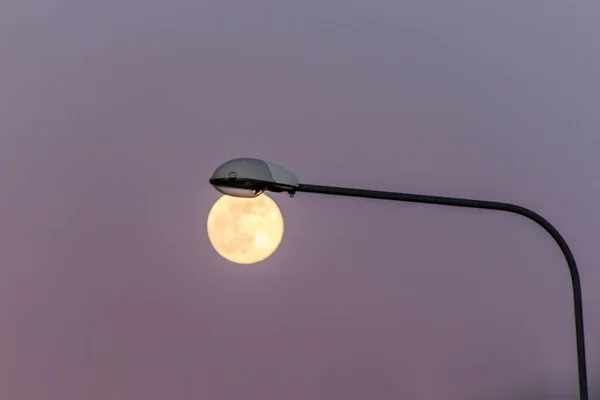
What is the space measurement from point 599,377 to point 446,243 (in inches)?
28.0

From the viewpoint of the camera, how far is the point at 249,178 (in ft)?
4.26

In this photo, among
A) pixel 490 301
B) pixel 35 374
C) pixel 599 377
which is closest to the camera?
pixel 599 377

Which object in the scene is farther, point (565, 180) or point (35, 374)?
point (35, 374)

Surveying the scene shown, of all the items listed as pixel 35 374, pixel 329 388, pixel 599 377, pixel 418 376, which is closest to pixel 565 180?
pixel 599 377

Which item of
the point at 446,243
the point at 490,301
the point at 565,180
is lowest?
the point at 490,301

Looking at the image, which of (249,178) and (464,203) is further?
(464,203)

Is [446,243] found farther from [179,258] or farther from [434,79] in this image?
[179,258]

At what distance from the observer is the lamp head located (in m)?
1.30

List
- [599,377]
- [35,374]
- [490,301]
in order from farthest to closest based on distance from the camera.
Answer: [35,374] → [490,301] → [599,377]

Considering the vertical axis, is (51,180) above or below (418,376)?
above

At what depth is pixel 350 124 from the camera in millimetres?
2584

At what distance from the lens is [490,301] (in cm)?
255

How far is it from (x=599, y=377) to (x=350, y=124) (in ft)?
4.21

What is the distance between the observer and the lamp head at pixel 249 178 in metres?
1.30
